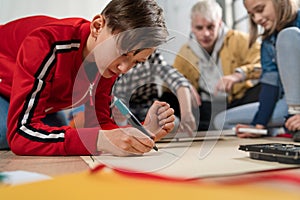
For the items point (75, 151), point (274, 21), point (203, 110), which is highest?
point (274, 21)

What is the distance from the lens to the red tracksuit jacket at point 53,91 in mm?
754

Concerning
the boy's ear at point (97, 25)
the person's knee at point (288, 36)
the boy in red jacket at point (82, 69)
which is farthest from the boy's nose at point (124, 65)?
the person's knee at point (288, 36)

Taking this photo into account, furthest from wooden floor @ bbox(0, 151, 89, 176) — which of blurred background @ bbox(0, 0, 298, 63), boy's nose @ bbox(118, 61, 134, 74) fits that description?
blurred background @ bbox(0, 0, 298, 63)

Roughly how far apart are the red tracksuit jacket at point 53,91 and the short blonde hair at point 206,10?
907 mm

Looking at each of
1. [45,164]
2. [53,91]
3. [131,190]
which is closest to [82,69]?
[53,91]

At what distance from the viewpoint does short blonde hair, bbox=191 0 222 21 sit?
1.76 metres

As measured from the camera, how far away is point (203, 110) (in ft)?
4.82

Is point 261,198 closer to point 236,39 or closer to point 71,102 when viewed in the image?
point 71,102

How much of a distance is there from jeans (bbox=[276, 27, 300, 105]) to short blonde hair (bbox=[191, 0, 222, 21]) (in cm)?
59

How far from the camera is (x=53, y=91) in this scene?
890 millimetres

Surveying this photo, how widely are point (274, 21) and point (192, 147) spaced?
2.09 ft

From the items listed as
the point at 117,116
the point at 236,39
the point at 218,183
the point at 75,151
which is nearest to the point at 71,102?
the point at 117,116

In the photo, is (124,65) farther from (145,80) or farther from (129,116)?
(145,80)

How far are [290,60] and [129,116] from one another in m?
0.59
